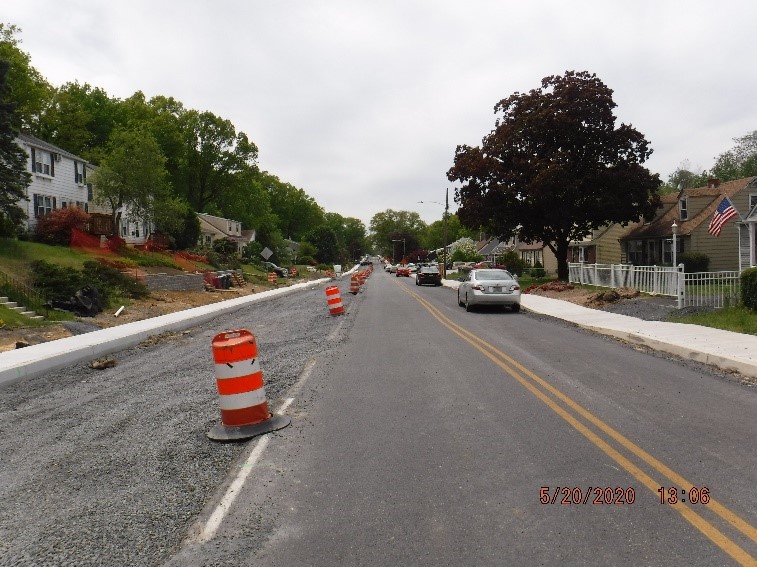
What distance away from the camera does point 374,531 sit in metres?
3.95

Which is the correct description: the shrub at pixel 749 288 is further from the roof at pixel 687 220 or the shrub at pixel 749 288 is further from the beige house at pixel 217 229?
the beige house at pixel 217 229

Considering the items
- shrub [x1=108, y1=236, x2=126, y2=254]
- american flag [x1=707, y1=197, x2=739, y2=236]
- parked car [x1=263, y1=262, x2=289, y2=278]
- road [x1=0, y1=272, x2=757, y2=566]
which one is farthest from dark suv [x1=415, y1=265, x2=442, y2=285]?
road [x1=0, y1=272, x2=757, y2=566]

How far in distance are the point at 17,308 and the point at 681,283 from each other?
19873 mm

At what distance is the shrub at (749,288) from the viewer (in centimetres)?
1468

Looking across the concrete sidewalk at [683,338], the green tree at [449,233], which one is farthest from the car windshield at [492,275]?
the green tree at [449,233]

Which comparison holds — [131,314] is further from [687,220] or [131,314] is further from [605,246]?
[605,246]

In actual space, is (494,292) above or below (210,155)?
below

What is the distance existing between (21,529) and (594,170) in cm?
3320

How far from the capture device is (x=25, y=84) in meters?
50.8

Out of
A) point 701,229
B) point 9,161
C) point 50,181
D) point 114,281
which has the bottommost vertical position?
point 114,281

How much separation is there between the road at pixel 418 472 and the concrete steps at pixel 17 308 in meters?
9.98

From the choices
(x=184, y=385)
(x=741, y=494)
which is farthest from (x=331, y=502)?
(x=184, y=385)

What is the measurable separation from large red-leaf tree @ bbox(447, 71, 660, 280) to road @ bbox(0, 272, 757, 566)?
24.4 m

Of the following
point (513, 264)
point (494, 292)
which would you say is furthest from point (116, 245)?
point (513, 264)
